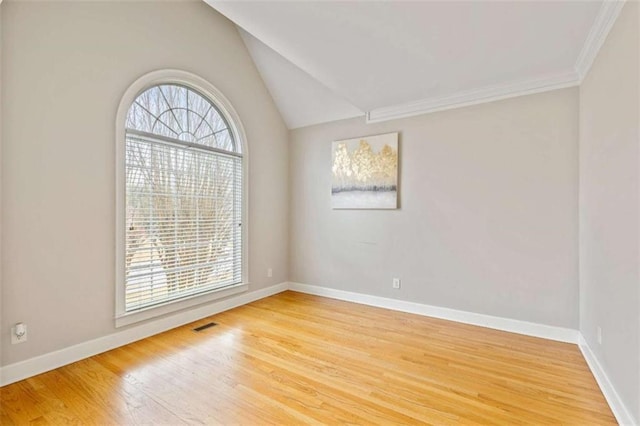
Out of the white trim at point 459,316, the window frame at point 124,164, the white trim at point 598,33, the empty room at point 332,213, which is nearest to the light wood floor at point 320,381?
the empty room at point 332,213

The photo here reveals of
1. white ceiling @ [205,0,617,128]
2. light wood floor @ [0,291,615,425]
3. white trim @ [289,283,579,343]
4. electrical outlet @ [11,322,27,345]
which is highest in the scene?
white ceiling @ [205,0,617,128]

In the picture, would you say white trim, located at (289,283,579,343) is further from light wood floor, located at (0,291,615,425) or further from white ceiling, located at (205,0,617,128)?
white ceiling, located at (205,0,617,128)

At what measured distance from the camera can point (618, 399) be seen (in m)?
1.81

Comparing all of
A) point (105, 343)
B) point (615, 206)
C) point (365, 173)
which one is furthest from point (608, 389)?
point (105, 343)

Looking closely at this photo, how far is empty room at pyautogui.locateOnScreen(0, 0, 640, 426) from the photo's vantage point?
1985mm

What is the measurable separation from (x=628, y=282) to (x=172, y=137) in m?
3.84

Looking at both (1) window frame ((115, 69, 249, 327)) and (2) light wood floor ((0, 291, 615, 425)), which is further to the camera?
(1) window frame ((115, 69, 249, 327))

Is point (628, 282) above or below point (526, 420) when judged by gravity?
above

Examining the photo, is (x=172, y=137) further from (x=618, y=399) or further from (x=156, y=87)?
(x=618, y=399)

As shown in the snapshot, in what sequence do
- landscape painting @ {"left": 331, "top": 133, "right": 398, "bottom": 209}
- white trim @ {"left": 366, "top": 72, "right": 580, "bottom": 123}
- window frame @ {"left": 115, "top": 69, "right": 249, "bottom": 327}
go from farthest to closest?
landscape painting @ {"left": 331, "top": 133, "right": 398, "bottom": 209}
white trim @ {"left": 366, "top": 72, "right": 580, "bottom": 123}
window frame @ {"left": 115, "top": 69, "right": 249, "bottom": 327}

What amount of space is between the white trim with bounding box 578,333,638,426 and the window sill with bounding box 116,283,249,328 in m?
3.51

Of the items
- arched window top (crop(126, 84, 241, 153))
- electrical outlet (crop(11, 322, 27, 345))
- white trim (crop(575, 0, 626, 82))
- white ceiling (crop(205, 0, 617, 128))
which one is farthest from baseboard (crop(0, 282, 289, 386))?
white trim (crop(575, 0, 626, 82))

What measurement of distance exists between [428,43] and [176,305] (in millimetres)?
3436

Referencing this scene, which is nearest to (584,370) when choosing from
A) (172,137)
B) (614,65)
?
(614,65)
